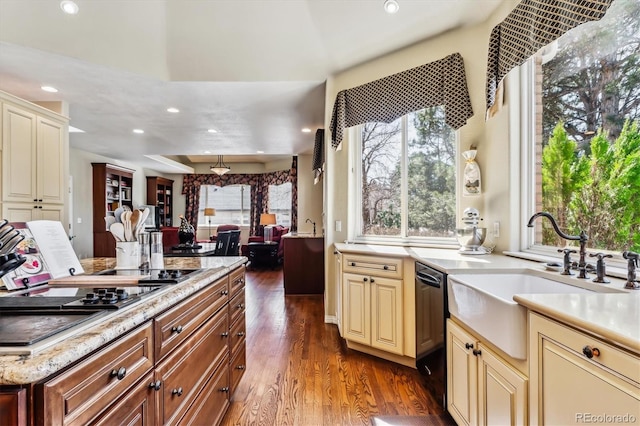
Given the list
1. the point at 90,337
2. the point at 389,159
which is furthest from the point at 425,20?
the point at 90,337

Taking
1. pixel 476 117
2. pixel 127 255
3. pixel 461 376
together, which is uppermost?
pixel 476 117

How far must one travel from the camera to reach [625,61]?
1449mm

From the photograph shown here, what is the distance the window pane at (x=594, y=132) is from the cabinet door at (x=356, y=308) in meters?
1.29

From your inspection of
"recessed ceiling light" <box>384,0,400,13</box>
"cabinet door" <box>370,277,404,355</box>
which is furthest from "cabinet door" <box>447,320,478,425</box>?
"recessed ceiling light" <box>384,0,400,13</box>

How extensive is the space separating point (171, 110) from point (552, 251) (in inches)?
165

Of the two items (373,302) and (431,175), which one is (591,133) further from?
(373,302)

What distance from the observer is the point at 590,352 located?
0.80m

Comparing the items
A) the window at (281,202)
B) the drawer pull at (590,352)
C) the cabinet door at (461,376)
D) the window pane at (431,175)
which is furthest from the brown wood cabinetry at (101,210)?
the drawer pull at (590,352)

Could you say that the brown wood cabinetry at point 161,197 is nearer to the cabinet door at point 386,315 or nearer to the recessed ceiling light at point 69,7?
the recessed ceiling light at point 69,7

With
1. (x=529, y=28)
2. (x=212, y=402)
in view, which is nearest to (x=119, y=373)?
(x=212, y=402)

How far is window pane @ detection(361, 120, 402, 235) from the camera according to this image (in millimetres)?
3119

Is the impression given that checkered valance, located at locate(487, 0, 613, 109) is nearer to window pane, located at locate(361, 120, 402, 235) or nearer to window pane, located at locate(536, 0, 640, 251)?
window pane, located at locate(536, 0, 640, 251)

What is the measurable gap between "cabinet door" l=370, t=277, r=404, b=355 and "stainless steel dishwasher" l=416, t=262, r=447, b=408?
19cm

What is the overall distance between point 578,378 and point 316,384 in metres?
1.72
